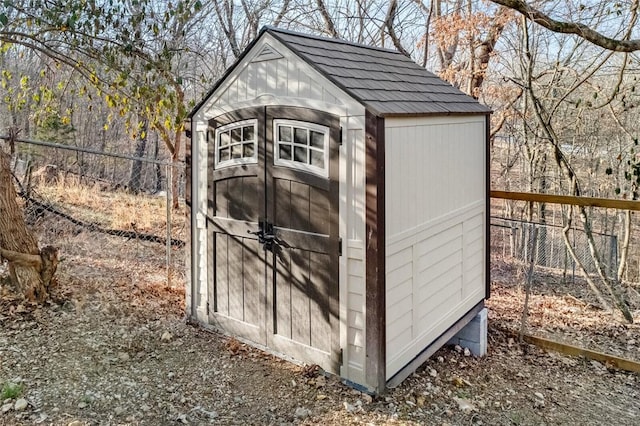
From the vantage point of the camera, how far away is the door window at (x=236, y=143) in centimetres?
356

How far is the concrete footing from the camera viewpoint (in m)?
4.30

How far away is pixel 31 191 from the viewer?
22.6ft

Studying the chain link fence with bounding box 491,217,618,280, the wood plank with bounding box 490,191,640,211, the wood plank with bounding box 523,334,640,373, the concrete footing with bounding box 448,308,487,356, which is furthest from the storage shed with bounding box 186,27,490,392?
the chain link fence with bounding box 491,217,618,280

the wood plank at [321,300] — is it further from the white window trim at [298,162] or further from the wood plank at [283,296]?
the white window trim at [298,162]

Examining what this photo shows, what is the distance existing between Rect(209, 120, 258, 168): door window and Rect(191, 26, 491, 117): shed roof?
33 centimetres

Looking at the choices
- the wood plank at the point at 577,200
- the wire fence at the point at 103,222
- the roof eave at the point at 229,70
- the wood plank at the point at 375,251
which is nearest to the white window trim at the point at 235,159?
the roof eave at the point at 229,70

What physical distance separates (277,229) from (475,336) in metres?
2.07

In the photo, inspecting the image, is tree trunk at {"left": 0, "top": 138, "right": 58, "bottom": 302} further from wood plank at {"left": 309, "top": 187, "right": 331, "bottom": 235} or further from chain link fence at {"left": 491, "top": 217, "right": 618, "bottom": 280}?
chain link fence at {"left": 491, "top": 217, "right": 618, "bottom": 280}

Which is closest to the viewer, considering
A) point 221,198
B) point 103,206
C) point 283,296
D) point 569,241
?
point 283,296

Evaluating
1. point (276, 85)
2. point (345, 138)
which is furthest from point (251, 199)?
point (345, 138)

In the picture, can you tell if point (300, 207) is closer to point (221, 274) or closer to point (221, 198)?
point (221, 198)

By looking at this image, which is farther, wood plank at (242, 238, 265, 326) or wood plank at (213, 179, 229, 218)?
wood plank at (213, 179, 229, 218)

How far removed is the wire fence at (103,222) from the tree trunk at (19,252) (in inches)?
30.9

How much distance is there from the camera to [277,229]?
11.4ft
